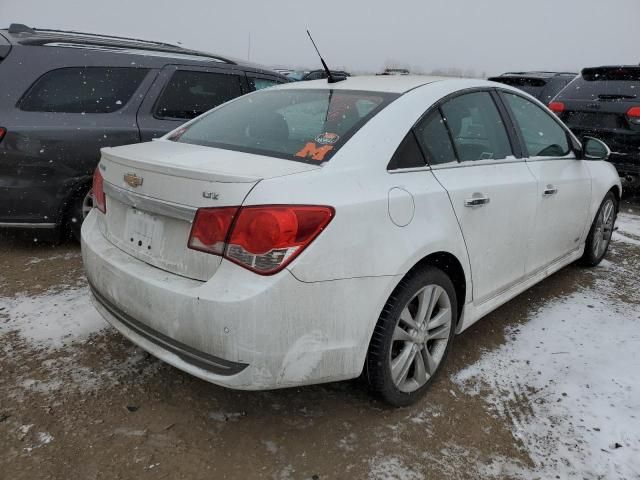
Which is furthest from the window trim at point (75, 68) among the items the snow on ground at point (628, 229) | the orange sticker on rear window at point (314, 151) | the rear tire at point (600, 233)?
the snow on ground at point (628, 229)

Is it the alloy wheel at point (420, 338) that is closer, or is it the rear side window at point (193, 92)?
the alloy wheel at point (420, 338)

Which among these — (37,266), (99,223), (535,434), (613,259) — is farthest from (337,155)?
(613,259)

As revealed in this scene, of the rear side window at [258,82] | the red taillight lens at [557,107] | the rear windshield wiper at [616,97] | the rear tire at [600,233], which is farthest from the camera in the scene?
the red taillight lens at [557,107]

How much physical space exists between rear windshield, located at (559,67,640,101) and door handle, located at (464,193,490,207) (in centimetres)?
497

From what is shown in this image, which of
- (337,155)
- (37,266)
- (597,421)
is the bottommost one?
(37,266)

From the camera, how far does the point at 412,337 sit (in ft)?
7.38

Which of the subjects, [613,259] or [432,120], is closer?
[432,120]

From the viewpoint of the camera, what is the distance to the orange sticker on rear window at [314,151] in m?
2.04

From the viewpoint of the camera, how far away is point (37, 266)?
3.76 m

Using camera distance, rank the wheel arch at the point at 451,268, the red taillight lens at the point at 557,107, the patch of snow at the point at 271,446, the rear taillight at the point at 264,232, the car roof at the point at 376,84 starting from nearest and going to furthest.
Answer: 1. the rear taillight at the point at 264,232
2. the patch of snow at the point at 271,446
3. the wheel arch at the point at 451,268
4. the car roof at the point at 376,84
5. the red taillight lens at the point at 557,107

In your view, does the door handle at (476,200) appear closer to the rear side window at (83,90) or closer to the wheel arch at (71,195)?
the wheel arch at (71,195)

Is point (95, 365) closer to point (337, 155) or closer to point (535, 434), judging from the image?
point (337, 155)

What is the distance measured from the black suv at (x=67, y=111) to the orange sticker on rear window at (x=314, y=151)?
2.33 metres

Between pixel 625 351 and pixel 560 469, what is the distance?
49.4 inches
